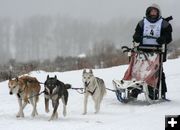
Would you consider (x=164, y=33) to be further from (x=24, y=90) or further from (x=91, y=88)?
(x=24, y=90)

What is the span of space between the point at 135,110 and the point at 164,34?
5.79 ft

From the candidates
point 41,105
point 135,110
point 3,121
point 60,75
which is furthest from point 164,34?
point 60,75

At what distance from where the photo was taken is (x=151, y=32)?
35.8ft

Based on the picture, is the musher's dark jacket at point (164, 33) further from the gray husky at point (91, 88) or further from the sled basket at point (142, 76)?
the gray husky at point (91, 88)

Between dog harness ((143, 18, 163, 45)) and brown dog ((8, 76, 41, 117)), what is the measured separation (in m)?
2.52

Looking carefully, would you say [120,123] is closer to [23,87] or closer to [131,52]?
[23,87]

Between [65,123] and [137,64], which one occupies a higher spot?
[137,64]

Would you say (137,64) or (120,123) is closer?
(120,123)

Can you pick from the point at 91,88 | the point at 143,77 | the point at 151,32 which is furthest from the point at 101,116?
the point at 151,32

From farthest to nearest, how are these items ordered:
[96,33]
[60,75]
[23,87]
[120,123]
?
[96,33] < [60,75] < [23,87] < [120,123]

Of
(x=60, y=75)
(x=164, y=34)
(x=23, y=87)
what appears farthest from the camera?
(x=60, y=75)

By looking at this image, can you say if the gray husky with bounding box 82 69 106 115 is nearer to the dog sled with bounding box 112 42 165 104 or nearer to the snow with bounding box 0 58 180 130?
the snow with bounding box 0 58 180 130

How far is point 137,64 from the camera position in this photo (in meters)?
11.0

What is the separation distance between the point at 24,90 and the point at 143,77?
98.3 inches
